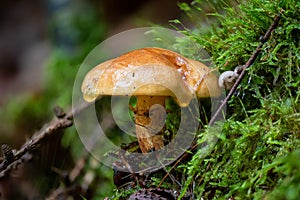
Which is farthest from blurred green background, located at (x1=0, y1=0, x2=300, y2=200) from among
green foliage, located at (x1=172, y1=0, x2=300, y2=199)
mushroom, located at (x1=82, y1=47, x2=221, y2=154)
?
mushroom, located at (x1=82, y1=47, x2=221, y2=154)

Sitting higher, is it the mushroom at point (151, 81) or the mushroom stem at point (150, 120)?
the mushroom at point (151, 81)

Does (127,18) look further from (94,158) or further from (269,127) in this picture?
(269,127)

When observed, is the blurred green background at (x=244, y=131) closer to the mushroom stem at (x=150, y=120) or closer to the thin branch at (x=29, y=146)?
the thin branch at (x=29, y=146)

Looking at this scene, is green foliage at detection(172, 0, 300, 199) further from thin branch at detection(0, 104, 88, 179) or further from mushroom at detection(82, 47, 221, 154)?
thin branch at detection(0, 104, 88, 179)

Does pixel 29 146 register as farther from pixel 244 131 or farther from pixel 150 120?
pixel 244 131

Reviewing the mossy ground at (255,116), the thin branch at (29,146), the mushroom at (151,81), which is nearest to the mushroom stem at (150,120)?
the mushroom at (151,81)

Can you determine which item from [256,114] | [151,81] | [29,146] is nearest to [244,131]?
[256,114]
